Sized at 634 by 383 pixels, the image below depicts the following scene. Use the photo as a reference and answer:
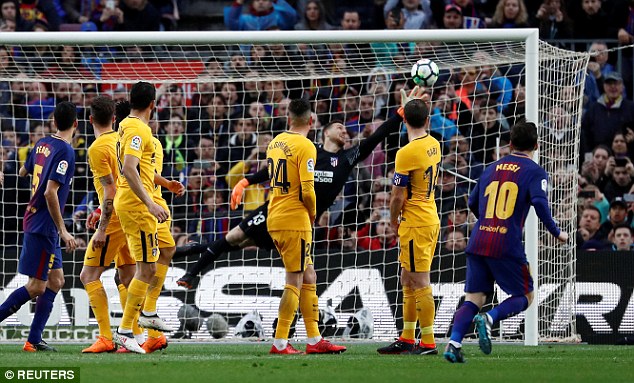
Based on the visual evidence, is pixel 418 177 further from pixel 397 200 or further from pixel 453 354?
pixel 453 354

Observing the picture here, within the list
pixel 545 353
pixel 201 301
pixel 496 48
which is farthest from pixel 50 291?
pixel 496 48

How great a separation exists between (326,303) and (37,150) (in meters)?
4.03

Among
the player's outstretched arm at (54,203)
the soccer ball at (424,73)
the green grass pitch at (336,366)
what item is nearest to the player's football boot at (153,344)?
the green grass pitch at (336,366)

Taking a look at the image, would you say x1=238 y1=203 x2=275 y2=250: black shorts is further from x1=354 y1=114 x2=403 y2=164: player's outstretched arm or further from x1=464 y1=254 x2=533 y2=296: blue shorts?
x1=464 y1=254 x2=533 y2=296: blue shorts

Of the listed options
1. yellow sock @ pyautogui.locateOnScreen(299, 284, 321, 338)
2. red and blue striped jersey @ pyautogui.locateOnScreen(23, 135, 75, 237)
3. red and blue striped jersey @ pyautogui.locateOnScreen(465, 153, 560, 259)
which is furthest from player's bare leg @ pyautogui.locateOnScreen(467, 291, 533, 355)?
red and blue striped jersey @ pyautogui.locateOnScreen(23, 135, 75, 237)

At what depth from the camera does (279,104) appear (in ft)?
47.7

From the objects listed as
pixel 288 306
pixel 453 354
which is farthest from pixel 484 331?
pixel 288 306

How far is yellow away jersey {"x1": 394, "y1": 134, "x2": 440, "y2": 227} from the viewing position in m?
9.79

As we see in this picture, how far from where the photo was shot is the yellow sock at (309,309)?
10.1m

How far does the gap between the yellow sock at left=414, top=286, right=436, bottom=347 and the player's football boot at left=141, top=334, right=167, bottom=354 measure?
2371mm

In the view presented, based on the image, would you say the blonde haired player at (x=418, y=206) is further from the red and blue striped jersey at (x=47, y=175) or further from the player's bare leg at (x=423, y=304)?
the red and blue striped jersey at (x=47, y=175)

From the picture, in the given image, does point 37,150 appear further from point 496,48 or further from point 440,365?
point 496,48

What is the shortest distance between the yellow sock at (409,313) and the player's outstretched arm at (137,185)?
93.4 inches

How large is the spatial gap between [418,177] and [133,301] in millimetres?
2697
